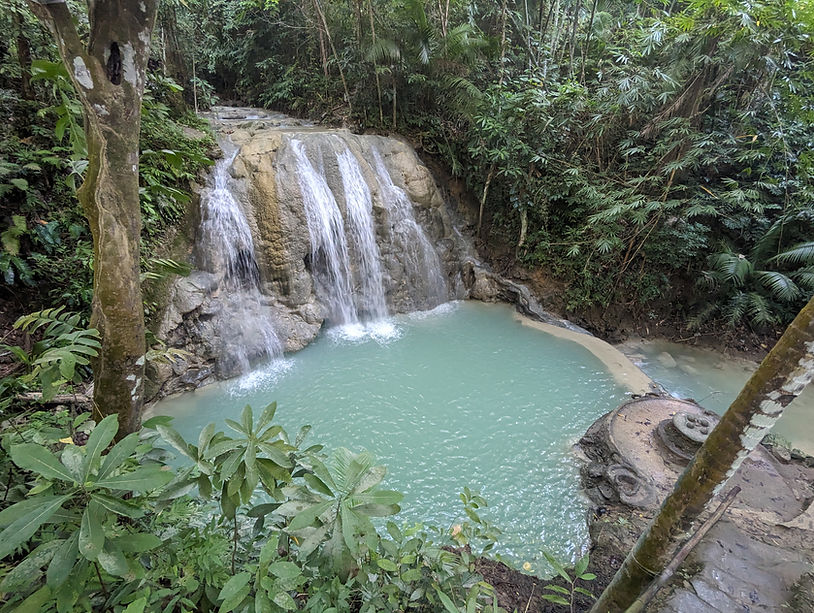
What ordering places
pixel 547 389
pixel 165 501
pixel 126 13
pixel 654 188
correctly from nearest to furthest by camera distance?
1. pixel 165 501
2. pixel 126 13
3. pixel 547 389
4. pixel 654 188

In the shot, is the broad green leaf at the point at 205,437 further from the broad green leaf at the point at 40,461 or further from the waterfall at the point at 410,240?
the waterfall at the point at 410,240

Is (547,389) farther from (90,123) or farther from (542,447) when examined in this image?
(90,123)

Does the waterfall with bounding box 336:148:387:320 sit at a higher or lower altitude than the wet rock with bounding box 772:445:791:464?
higher

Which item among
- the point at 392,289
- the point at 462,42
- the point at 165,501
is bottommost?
the point at 392,289

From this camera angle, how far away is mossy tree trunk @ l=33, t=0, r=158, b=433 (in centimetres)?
132

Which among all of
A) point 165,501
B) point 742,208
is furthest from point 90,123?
point 742,208

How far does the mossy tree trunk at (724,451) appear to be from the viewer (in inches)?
45.9

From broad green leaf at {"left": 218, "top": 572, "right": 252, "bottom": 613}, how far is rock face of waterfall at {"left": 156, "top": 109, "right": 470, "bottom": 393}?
401cm

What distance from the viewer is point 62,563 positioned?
88cm

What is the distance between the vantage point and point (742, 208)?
5930 mm

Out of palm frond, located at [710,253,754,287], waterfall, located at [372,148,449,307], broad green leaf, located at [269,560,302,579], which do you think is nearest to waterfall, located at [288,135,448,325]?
waterfall, located at [372,148,449,307]

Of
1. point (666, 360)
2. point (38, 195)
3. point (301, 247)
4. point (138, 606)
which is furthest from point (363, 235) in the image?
point (138, 606)

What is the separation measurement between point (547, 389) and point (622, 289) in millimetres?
3057

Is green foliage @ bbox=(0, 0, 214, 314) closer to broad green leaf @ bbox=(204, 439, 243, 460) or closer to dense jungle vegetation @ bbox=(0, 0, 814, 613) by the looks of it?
dense jungle vegetation @ bbox=(0, 0, 814, 613)
